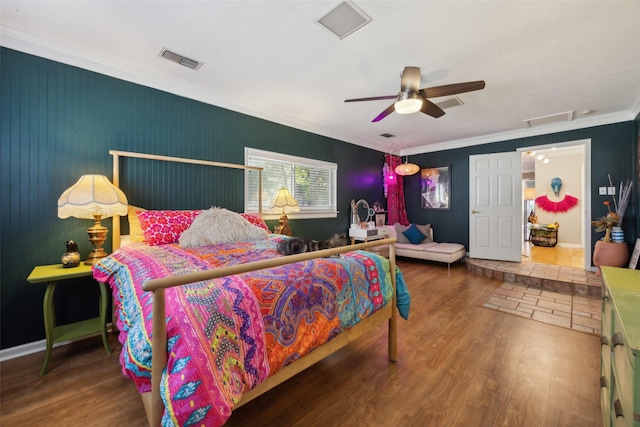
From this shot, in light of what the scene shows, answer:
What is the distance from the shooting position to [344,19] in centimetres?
192

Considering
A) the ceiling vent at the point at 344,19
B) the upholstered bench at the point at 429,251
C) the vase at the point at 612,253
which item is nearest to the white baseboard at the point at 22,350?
the ceiling vent at the point at 344,19

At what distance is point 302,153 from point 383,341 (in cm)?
299

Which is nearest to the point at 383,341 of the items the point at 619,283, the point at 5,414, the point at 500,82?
the point at 619,283

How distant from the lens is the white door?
4.75 metres

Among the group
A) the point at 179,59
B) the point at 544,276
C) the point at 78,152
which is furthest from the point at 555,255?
the point at 78,152

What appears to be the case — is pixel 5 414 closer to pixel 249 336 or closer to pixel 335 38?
pixel 249 336

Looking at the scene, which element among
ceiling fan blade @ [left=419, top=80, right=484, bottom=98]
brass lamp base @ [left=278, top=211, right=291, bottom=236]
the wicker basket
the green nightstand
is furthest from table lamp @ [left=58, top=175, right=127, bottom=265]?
the wicker basket

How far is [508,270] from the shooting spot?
13.7 feet

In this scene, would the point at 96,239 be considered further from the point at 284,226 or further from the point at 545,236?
the point at 545,236

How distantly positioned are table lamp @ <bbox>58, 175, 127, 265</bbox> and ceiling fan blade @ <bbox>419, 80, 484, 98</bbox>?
9.40 ft

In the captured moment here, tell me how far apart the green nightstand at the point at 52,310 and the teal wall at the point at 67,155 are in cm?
28

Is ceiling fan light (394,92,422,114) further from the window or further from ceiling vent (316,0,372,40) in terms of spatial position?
the window

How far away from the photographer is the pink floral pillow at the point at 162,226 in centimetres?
231

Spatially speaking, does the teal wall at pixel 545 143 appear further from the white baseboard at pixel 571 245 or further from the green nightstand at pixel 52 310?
the green nightstand at pixel 52 310
